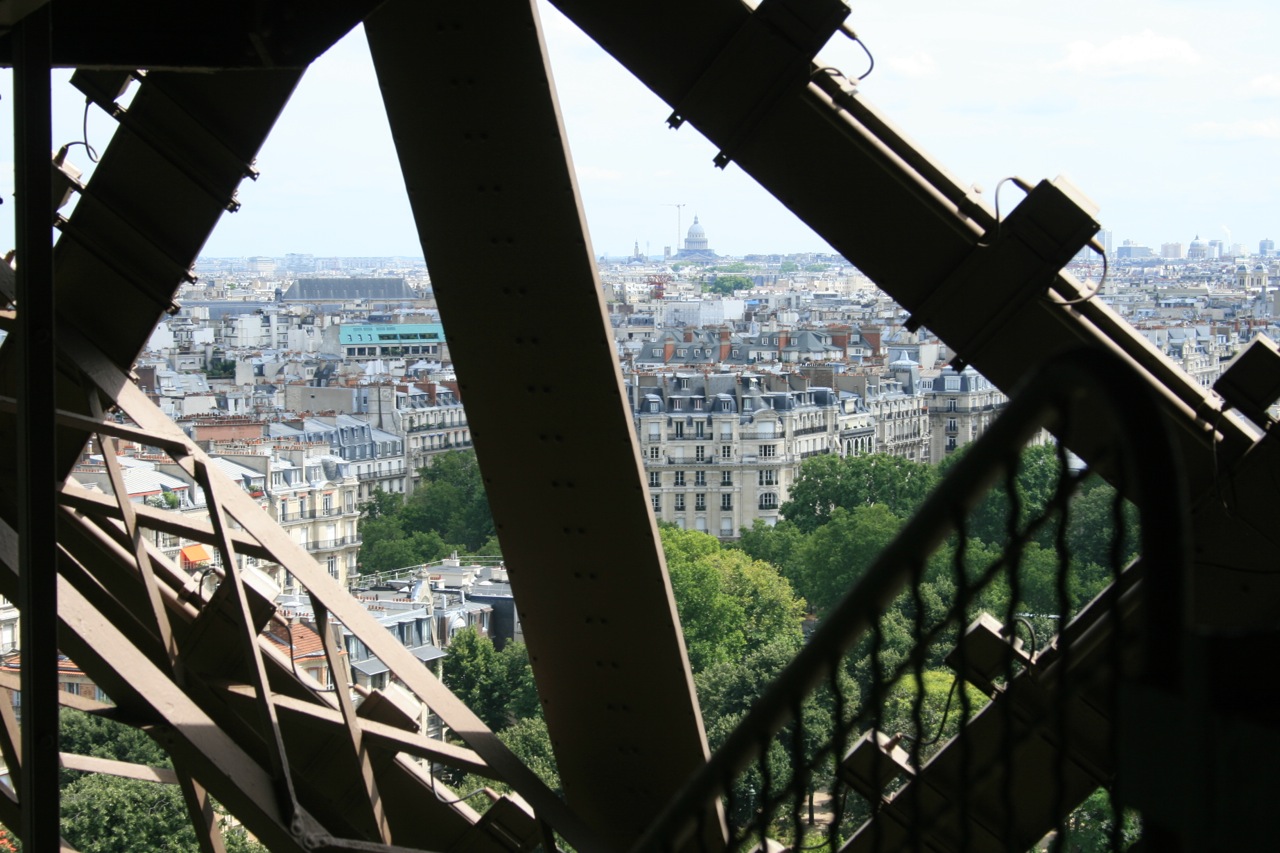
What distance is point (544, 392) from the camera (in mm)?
2221

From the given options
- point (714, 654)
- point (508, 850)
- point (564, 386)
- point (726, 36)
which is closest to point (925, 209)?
point (726, 36)

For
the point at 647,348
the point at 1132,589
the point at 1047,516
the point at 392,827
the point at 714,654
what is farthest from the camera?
the point at 647,348

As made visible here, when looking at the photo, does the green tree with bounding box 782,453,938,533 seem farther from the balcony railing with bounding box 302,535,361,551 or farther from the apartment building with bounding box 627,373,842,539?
the balcony railing with bounding box 302,535,361,551

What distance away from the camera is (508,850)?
2605 millimetres

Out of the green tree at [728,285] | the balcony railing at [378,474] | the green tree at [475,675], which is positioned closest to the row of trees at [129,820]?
the green tree at [475,675]

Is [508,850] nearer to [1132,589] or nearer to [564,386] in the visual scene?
[564,386]

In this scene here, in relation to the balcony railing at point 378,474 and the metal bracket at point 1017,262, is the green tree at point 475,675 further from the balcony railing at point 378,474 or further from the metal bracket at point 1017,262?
the metal bracket at point 1017,262

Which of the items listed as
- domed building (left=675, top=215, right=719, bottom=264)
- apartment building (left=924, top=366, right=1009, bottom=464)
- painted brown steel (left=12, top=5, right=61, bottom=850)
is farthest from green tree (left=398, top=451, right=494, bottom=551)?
domed building (left=675, top=215, right=719, bottom=264)

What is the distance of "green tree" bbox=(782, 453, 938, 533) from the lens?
41250 mm

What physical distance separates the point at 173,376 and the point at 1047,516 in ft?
196

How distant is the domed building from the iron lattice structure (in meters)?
155

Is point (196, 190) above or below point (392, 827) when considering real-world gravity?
above

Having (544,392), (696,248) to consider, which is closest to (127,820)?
(544,392)

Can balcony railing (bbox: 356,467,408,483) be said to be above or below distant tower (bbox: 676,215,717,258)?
below
